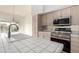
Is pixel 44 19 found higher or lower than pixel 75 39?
higher

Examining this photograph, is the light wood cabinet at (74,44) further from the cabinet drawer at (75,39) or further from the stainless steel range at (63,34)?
the stainless steel range at (63,34)

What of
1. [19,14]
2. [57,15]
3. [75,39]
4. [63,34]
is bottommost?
[75,39]

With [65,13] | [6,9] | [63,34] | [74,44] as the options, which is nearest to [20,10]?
[6,9]

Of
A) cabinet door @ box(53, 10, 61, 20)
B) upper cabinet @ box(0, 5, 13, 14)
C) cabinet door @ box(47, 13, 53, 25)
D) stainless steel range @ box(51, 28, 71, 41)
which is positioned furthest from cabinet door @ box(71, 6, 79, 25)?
upper cabinet @ box(0, 5, 13, 14)

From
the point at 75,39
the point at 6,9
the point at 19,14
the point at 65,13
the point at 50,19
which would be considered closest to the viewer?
the point at 6,9

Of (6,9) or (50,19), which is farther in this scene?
(50,19)

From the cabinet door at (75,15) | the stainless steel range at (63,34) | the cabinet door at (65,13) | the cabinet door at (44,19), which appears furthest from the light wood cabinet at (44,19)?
the cabinet door at (75,15)

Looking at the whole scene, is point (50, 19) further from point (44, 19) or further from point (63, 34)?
point (63, 34)

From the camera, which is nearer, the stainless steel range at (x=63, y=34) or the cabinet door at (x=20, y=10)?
the cabinet door at (x=20, y=10)

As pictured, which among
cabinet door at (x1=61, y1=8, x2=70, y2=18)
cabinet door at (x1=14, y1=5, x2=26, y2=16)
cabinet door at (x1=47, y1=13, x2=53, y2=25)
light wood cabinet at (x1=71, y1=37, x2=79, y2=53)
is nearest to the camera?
cabinet door at (x1=14, y1=5, x2=26, y2=16)

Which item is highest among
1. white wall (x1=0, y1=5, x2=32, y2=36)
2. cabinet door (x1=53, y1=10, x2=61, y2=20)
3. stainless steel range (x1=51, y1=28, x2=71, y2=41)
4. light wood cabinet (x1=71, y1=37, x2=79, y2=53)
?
cabinet door (x1=53, y1=10, x2=61, y2=20)

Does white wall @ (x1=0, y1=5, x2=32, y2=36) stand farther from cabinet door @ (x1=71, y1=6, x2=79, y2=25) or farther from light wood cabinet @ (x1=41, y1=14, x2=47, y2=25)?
cabinet door @ (x1=71, y1=6, x2=79, y2=25)
